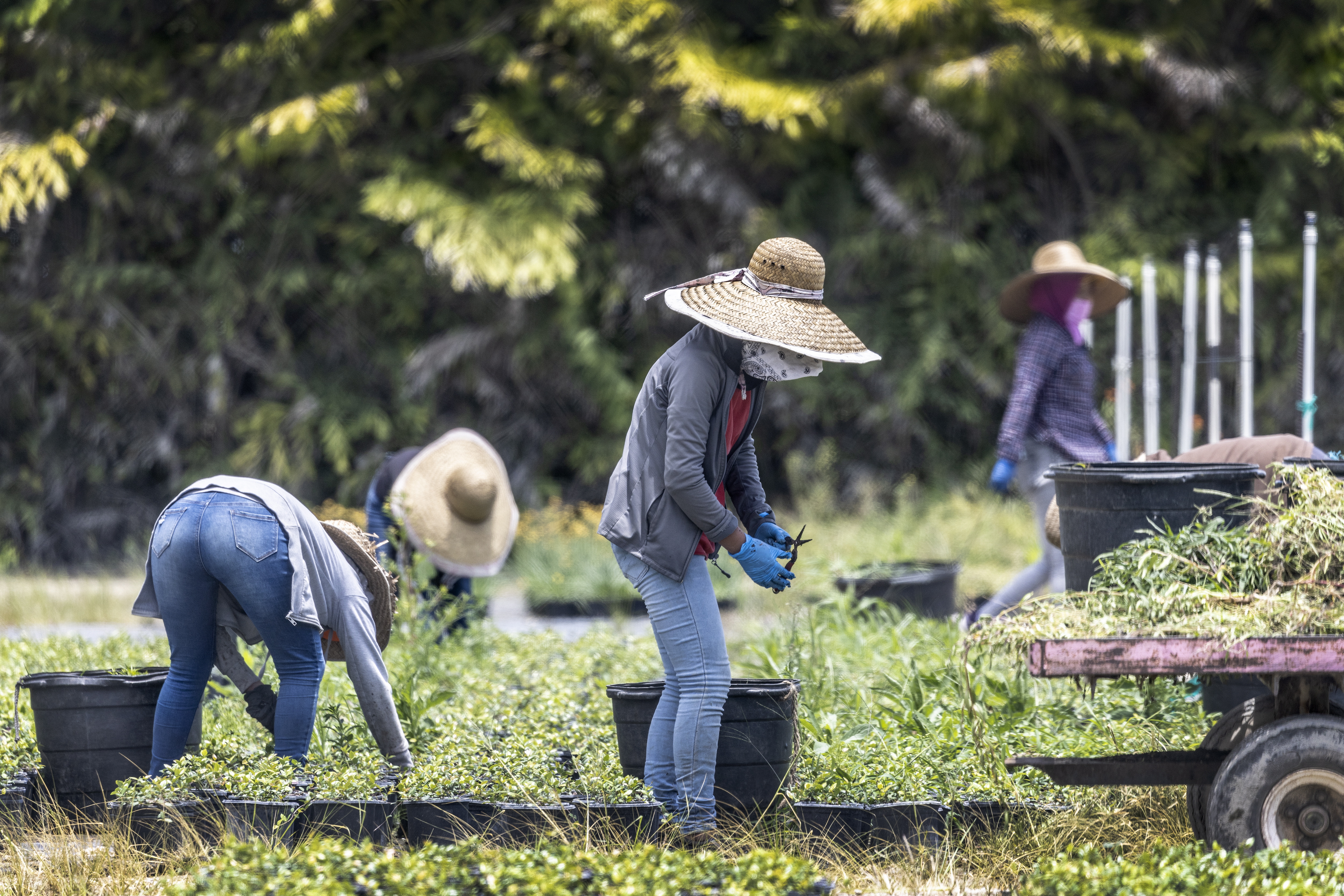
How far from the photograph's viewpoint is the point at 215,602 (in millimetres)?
4098

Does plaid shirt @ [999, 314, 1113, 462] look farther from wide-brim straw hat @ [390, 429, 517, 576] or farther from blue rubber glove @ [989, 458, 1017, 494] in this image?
wide-brim straw hat @ [390, 429, 517, 576]

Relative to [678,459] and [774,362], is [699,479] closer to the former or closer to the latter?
[678,459]

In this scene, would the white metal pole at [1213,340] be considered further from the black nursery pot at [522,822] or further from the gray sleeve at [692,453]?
the black nursery pot at [522,822]

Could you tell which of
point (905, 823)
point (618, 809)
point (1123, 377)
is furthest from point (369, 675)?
point (1123, 377)

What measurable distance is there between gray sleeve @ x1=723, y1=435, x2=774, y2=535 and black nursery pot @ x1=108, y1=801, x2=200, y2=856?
1.84 meters

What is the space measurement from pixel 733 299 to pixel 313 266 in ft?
31.0

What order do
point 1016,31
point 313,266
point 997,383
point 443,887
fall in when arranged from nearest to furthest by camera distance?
1. point 443,887
2. point 1016,31
3. point 997,383
4. point 313,266

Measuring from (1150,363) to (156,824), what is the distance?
5996mm

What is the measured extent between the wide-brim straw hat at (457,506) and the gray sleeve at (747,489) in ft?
8.49

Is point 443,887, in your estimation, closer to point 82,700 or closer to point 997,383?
point 82,700

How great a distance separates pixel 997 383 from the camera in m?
11.5

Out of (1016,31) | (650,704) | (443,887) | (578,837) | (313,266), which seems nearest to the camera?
(443,887)

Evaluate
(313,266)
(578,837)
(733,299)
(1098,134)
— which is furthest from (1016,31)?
(578,837)

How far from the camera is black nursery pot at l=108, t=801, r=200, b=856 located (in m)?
3.83
